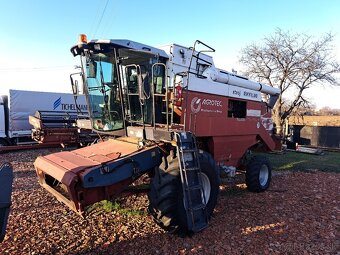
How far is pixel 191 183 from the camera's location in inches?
196

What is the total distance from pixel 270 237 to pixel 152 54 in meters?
3.79

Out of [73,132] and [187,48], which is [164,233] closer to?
[187,48]

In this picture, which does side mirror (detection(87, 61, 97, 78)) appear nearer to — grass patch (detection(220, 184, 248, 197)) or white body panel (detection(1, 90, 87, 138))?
grass patch (detection(220, 184, 248, 197))

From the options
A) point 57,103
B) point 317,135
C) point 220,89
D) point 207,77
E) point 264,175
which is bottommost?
point 264,175

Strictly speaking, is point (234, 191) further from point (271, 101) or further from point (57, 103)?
point (57, 103)

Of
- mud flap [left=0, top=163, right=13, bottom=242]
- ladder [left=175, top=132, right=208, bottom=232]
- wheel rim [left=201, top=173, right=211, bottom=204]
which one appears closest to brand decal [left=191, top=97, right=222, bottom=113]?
ladder [left=175, top=132, right=208, bottom=232]

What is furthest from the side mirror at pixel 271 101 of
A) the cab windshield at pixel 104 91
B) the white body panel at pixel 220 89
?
the cab windshield at pixel 104 91

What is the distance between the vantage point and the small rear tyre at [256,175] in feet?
24.6

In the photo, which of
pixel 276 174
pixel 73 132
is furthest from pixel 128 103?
pixel 73 132

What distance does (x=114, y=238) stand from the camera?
15.7ft

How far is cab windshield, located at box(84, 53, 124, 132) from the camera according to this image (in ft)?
19.2

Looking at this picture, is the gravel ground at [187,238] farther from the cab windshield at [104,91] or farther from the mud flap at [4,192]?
the cab windshield at [104,91]

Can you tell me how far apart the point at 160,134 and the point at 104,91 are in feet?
5.16

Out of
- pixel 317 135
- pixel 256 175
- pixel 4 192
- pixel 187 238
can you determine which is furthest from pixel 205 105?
pixel 317 135
